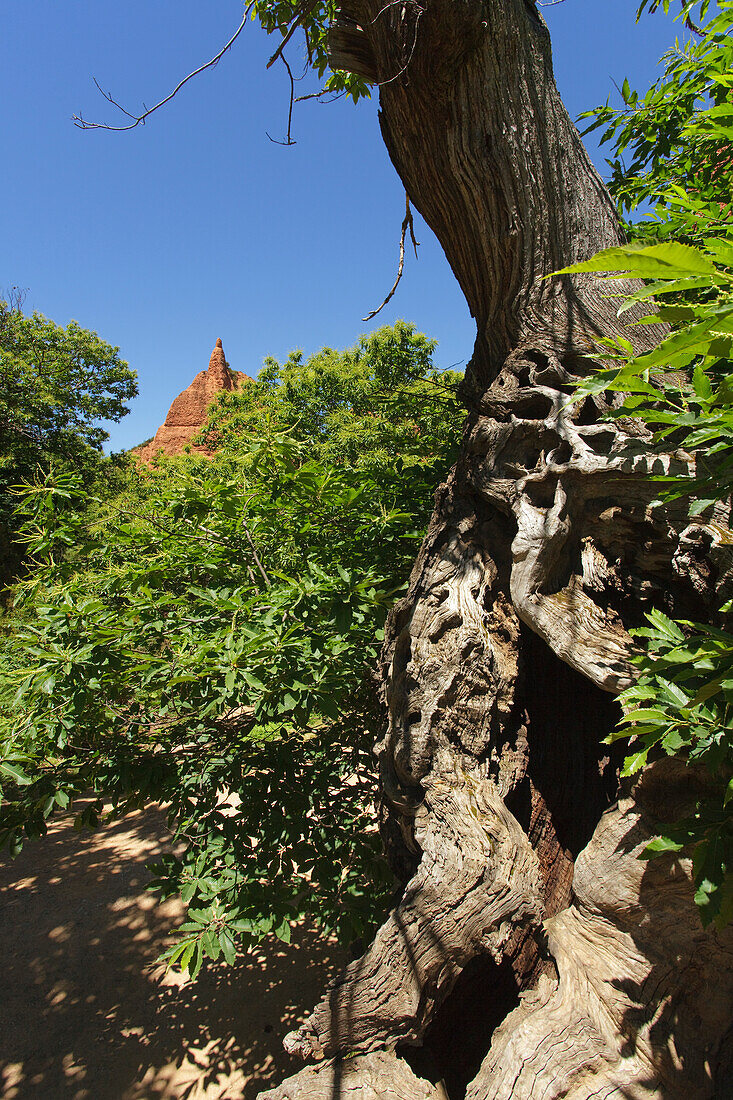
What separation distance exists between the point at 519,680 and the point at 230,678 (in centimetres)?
109

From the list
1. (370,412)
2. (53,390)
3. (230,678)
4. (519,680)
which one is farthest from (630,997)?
(53,390)

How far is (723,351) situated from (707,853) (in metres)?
1.10

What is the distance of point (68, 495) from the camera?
2.70 metres

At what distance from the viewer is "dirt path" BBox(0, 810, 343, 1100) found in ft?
9.68

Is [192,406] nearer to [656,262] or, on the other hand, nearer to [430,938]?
[430,938]

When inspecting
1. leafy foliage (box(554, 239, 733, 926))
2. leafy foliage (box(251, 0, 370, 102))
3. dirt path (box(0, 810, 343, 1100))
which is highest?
leafy foliage (box(251, 0, 370, 102))

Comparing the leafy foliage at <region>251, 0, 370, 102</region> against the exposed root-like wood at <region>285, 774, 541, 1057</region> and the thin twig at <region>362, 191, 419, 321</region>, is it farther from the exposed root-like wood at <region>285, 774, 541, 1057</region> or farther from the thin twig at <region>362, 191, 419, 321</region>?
the exposed root-like wood at <region>285, 774, 541, 1057</region>

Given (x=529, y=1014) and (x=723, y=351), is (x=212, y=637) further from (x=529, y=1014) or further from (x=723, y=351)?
(x=723, y=351)

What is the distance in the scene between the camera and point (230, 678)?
1929 mm

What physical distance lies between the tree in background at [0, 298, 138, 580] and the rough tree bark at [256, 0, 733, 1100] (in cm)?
1355

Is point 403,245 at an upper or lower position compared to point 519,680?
upper

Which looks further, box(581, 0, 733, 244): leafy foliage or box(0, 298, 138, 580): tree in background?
box(0, 298, 138, 580): tree in background

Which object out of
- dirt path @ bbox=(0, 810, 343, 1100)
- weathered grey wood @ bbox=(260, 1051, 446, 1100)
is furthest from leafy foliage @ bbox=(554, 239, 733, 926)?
dirt path @ bbox=(0, 810, 343, 1100)

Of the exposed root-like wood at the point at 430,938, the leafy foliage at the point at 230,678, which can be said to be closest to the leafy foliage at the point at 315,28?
the leafy foliage at the point at 230,678
